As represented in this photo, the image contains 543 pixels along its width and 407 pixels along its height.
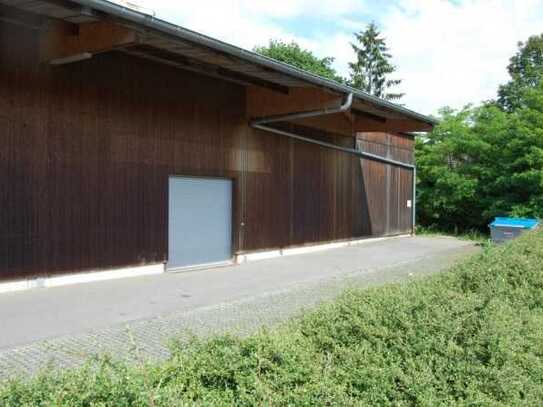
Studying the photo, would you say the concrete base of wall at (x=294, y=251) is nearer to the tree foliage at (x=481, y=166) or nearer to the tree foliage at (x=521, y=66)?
Result: the tree foliage at (x=481, y=166)

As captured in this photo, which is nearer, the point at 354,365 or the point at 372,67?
the point at 354,365

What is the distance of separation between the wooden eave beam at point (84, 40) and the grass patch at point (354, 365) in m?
5.35

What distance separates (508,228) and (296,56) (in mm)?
25992

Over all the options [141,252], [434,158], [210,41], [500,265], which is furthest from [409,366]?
[434,158]

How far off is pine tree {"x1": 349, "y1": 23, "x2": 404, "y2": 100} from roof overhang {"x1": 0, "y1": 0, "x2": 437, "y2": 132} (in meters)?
36.4

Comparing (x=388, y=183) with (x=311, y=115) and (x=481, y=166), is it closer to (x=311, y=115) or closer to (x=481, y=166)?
(x=481, y=166)

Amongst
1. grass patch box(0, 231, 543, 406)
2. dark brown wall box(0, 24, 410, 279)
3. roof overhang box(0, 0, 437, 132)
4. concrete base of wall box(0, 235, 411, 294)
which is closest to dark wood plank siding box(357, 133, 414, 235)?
concrete base of wall box(0, 235, 411, 294)

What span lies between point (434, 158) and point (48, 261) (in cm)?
1769

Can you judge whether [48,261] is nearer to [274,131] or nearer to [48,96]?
[48,96]

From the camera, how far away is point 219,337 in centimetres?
306

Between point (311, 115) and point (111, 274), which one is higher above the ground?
point (311, 115)

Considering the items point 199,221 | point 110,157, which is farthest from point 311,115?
point 110,157

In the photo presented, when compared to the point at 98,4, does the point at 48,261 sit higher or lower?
lower

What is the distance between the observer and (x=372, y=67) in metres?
46.5
